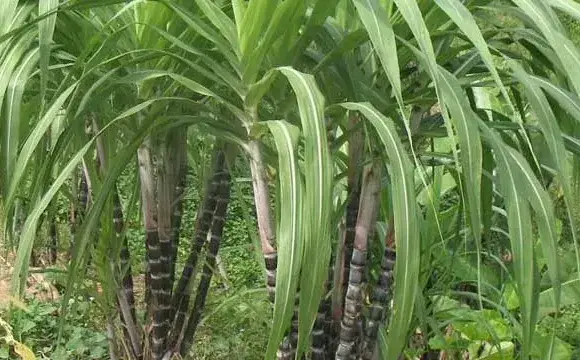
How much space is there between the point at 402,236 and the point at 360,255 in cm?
33

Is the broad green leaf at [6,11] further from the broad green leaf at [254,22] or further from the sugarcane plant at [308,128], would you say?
the broad green leaf at [254,22]

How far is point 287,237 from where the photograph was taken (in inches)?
29.7

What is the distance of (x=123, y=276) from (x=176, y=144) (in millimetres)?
262

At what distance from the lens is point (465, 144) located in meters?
0.78

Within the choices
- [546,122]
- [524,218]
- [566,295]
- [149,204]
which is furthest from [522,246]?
[566,295]

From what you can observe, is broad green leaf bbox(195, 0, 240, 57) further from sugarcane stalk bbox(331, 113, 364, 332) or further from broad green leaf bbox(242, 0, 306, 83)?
sugarcane stalk bbox(331, 113, 364, 332)

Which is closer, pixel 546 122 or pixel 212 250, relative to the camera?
pixel 546 122

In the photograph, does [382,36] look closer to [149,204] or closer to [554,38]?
[554,38]

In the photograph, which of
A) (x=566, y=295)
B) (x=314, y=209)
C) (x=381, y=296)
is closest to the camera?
(x=314, y=209)

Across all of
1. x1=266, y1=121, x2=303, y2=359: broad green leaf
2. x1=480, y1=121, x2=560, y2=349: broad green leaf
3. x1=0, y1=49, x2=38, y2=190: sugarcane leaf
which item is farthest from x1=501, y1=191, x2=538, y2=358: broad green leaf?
x1=0, y1=49, x2=38, y2=190: sugarcane leaf

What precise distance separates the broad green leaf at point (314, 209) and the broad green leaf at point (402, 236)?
0.07 m

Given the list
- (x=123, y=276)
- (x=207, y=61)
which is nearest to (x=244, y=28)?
(x=207, y=61)

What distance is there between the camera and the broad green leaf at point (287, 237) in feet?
2.38

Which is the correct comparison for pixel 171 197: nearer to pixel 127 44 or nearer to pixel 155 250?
pixel 155 250
